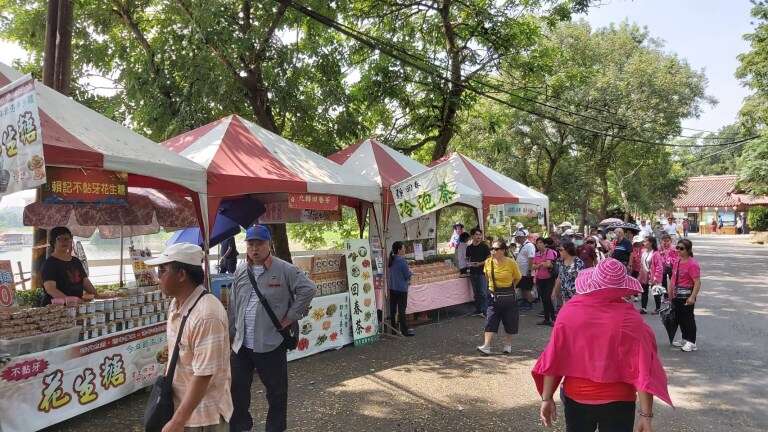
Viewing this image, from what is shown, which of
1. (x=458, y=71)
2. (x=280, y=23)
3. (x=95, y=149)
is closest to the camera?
(x=95, y=149)

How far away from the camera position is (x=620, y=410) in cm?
275

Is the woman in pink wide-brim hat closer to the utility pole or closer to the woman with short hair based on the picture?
the woman with short hair

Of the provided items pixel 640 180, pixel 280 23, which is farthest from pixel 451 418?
pixel 640 180

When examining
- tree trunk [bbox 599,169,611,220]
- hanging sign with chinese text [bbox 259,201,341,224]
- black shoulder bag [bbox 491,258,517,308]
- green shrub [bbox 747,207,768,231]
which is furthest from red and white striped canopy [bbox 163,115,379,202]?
green shrub [bbox 747,207,768,231]

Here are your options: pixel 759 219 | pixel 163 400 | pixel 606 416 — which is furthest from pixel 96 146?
pixel 759 219

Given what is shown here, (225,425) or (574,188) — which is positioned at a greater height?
(574,188)

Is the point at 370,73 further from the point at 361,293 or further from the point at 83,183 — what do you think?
the point at 83,183

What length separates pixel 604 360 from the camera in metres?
2.70

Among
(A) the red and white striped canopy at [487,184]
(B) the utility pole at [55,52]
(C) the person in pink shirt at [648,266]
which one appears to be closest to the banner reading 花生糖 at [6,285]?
(B) the utility pole at [55,52]

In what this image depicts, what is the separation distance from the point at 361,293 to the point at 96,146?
4.45 metres

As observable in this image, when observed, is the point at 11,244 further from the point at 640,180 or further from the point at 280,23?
the point at 640,180

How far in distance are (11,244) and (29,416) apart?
1017cm

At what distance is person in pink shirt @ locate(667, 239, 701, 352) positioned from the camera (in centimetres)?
680

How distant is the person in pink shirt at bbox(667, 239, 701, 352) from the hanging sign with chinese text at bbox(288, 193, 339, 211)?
15.8 ft
